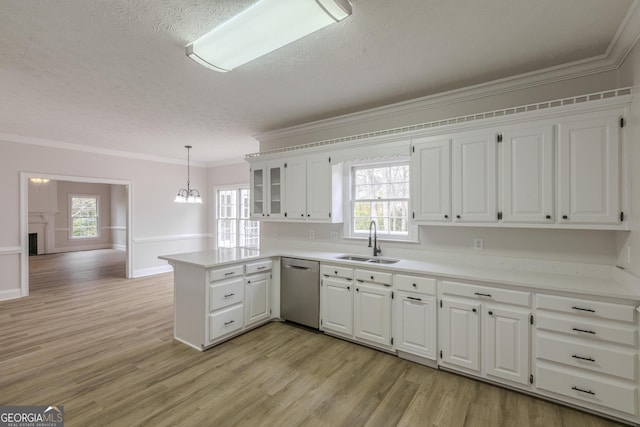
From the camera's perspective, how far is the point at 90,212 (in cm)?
1094

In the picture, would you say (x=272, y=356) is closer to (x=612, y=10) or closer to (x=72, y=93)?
(x=72, y=93)

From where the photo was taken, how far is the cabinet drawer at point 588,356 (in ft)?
6.46

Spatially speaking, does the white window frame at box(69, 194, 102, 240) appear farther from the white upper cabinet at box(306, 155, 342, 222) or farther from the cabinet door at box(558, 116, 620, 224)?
the cabinet door at box(558, 116, 620, 224)

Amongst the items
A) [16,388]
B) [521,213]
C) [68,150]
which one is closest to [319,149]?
[521,213]

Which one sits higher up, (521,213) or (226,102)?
(226,102)

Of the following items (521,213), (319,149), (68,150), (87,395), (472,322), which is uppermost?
(68,150)

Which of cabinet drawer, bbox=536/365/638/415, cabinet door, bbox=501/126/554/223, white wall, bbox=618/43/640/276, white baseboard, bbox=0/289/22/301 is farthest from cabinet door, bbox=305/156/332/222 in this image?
white baseboard, bbox=0/289/22/301

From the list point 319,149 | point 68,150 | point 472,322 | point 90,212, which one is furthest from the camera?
point 90,212

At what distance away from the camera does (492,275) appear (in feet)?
8.25

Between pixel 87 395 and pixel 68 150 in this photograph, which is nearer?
pixel 87 395

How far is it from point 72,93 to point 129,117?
794 mm

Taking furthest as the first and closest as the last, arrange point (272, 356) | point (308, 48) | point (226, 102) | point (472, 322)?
point (226, 102)
point (272, 356)
point (472, 322)
point (308, 48)

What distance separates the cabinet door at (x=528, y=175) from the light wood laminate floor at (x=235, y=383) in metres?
1.47

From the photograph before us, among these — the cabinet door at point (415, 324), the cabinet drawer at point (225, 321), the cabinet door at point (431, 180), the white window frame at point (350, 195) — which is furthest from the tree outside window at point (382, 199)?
the cabinet drawer at point (225, 321)
